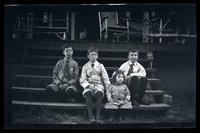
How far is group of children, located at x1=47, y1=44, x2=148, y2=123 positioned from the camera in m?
6.35

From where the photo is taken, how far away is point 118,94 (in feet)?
20.9

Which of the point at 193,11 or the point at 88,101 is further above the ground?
the point at 193,11

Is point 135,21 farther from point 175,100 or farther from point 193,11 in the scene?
point 175,100

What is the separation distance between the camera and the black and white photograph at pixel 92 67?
6.34m

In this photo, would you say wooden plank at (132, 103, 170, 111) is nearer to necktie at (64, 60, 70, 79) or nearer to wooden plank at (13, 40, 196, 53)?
wooden plank at (13, 40, 196, 53)

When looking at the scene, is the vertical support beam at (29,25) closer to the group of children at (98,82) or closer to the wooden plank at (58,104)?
the group of children at (98,82)

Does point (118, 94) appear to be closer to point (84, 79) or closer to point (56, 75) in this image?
point (84, 79)

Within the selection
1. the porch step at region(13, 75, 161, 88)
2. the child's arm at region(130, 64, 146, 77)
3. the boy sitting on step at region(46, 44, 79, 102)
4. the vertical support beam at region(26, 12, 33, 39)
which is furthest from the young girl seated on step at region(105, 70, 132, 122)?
the vertical support beam at region(26, 12, 33, 39)

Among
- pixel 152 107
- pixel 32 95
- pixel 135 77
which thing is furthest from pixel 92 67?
pixel 152 107

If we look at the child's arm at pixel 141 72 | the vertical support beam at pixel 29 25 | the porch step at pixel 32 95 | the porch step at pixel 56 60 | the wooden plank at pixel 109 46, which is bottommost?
the porch step at pixel 32 95

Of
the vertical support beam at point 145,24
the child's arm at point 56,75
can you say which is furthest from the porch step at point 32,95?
the vertical support beam at point 145,24
